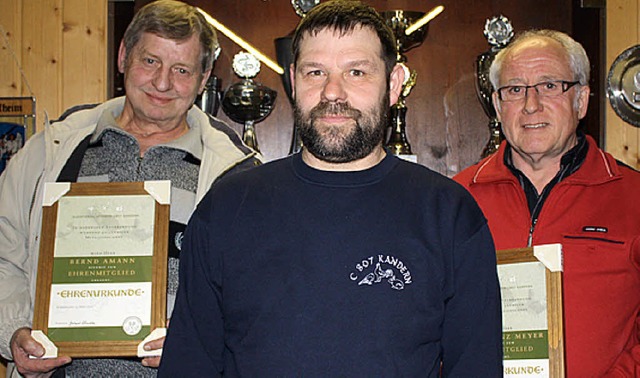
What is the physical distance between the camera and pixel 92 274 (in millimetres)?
1809

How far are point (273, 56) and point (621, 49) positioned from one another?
4.15 ft

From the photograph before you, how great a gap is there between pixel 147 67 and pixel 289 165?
56 centimetres

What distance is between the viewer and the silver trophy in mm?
2918

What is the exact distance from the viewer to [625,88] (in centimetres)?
292

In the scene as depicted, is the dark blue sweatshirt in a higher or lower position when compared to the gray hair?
lower

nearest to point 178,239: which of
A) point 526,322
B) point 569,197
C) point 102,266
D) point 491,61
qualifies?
point 102,266

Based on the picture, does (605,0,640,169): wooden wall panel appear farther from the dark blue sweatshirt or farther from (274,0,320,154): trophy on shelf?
the dark blue sweatshirt

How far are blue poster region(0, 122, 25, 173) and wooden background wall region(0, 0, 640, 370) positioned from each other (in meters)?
0.08

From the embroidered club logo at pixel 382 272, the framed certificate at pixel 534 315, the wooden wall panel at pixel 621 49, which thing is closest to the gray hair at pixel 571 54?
the framed certificate at pixel 534 315

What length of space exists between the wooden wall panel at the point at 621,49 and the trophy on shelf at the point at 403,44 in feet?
2.09

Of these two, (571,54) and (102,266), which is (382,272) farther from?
(571,54)

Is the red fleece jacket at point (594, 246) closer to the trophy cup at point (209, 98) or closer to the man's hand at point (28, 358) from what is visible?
the man's hand at point (28, 358)

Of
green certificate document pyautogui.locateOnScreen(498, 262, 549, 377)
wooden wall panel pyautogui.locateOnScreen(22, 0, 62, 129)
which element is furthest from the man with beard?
wooden wall panel pyautogui.locateOnScreen(22, 0, 62, 129)

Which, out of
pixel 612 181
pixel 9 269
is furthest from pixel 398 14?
pixel 9 269
